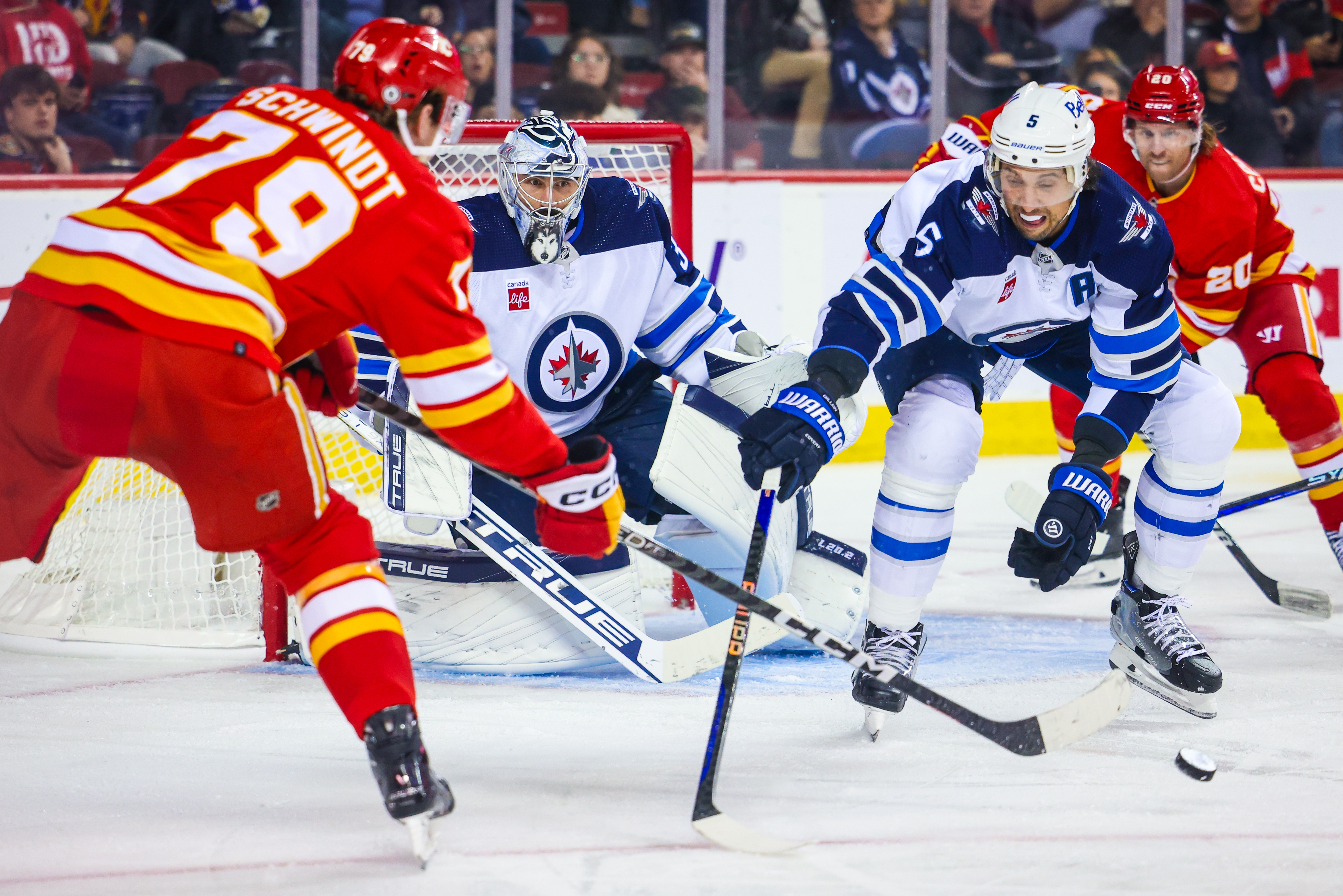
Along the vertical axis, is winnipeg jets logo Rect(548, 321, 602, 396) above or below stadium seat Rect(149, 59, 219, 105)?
below

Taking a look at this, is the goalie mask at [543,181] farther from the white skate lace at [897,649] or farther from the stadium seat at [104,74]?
the stadium seat at [104,74]

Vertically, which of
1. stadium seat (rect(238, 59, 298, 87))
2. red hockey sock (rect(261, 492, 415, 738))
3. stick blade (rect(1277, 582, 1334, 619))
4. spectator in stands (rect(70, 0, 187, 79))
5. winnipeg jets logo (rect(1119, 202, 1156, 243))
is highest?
spectator in stands (rect(70, 0, 187, 79))

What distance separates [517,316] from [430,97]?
0.93 metres

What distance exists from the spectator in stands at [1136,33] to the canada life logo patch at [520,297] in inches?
140

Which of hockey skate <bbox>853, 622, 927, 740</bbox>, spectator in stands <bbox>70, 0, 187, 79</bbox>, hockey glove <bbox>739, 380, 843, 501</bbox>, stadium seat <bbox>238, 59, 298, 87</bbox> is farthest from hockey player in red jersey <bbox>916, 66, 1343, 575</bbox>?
spectator in stands <bbox>70, 0, 187, 79</bbox>

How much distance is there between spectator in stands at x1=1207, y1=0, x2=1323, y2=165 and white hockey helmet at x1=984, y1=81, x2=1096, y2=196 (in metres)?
3.82

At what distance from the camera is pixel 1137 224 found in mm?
2238

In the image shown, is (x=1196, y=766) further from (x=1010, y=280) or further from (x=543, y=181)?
(x=543, y=181)

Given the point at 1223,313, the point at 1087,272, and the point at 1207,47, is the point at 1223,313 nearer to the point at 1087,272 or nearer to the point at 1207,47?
the point at 1087,272

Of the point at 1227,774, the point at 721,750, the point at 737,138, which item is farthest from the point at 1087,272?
the point at 737,138

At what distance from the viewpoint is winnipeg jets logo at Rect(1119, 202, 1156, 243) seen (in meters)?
2.22

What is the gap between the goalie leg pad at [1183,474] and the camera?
244cm

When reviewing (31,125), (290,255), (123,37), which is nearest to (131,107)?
(123,37)

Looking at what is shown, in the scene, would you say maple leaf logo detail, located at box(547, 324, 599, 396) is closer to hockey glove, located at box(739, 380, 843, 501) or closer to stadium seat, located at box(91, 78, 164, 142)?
hockey glove, located at box(739, 380, 843, 501)
